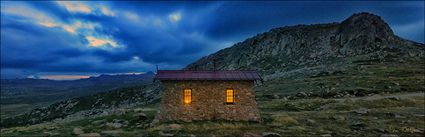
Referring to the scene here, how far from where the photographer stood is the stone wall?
116 ft

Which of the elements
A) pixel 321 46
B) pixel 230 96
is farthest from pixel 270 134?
pixel 321 46

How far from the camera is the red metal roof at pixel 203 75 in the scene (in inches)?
1402

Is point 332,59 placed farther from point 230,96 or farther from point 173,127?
point 173,127

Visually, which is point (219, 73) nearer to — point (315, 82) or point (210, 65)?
point (315, 82)

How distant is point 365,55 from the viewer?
11081cm

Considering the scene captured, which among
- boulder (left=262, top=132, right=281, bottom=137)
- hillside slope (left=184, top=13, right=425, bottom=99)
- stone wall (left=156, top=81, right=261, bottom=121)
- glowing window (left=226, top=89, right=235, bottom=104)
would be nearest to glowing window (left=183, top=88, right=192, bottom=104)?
stone wall (left=156, top=81, right=261, bottom=121)

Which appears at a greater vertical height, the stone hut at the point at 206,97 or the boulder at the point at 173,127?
the stone hut at the point at 206,97

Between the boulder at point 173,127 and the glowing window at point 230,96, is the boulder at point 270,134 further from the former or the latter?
the boulder at point 173,127

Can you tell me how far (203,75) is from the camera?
3622cm

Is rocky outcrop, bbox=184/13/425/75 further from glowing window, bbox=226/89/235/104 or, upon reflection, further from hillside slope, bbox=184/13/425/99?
glowing window, bbox=226/89/235/104

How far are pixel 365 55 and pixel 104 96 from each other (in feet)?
303

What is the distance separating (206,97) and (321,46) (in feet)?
334

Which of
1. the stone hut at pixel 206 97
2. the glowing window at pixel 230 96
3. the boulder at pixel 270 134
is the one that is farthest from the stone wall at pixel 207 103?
the boulder at pixel 270 134

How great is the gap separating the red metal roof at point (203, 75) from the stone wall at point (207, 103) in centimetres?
52
